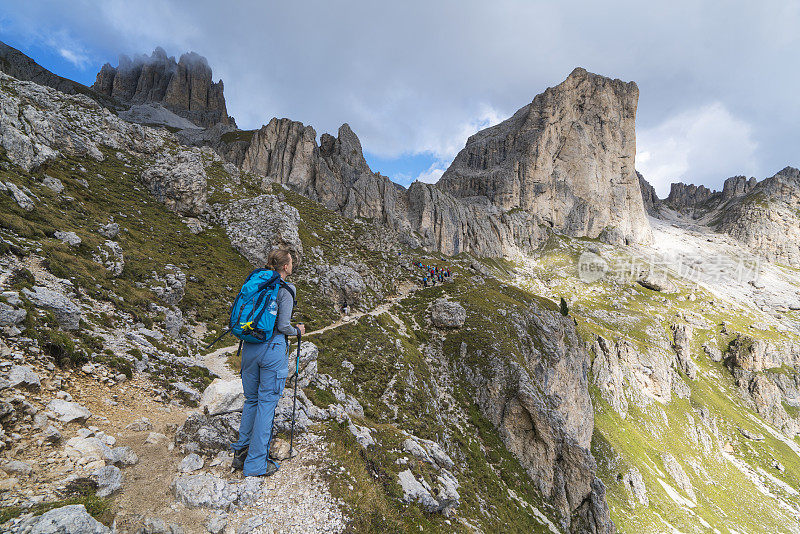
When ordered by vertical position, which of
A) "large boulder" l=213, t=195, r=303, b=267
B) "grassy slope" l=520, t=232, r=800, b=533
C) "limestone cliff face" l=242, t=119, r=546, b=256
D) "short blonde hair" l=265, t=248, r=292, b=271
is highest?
"limestone cliff face" l=242, t=119, r=546, b=256

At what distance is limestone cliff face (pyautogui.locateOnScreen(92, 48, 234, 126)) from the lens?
188 m

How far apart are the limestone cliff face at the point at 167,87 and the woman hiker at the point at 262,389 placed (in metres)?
224

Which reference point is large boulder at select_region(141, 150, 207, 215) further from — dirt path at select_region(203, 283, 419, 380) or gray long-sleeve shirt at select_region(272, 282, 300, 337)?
gray long-sleeve shirt at select_region(272, 282, 300, 337)

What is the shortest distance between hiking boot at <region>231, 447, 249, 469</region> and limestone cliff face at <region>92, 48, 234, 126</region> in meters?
225

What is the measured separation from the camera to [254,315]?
7246 mm

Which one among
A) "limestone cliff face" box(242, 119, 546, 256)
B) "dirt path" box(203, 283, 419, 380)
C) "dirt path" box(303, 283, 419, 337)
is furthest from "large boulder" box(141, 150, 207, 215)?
"limestone cliff face" box(242, 119, 546, 256)

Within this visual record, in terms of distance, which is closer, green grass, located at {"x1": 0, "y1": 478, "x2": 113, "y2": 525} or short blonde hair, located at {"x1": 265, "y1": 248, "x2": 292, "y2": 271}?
green grass, located at {"x1": 0, "y1": 478, "x2": 113, "y2": 525}

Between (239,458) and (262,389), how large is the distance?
75.3 inches

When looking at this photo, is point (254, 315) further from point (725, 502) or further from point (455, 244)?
point (455, 244)

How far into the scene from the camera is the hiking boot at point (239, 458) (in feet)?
25.0

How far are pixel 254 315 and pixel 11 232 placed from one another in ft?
58.9

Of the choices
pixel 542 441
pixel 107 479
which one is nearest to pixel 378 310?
pixel 542 441

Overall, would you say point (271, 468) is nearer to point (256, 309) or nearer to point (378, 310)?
point (256, 309)

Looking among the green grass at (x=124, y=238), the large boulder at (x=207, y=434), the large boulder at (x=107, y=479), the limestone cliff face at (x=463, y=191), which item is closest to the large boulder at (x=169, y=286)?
the green grass at (x=124, y=238)
